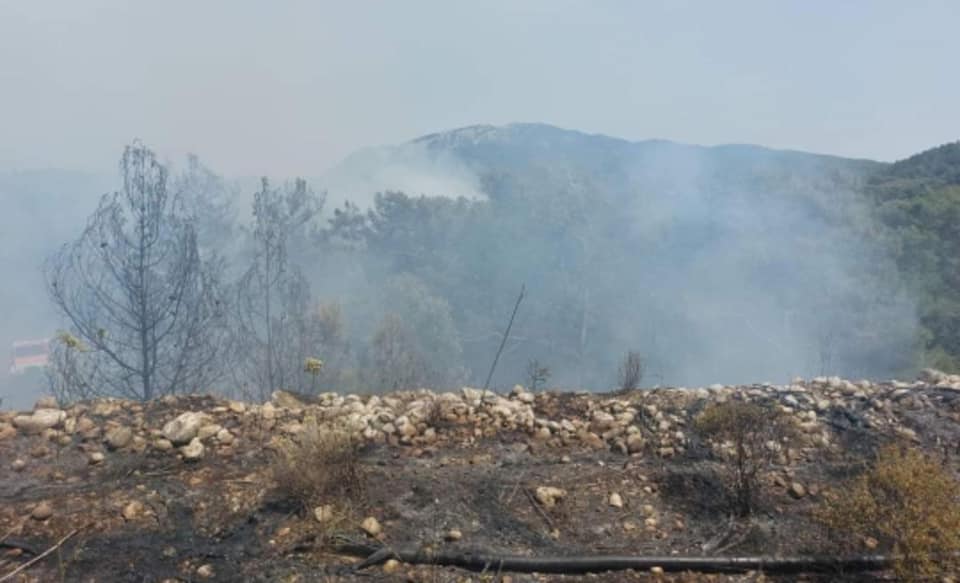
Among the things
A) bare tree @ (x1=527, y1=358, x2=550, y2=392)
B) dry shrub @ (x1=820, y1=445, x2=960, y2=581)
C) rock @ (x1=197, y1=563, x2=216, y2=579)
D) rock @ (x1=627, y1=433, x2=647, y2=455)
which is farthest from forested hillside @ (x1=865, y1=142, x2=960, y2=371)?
rock @ (x1=197, y1=563, x2=216, y2=579)

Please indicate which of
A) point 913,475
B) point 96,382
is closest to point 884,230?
point 913,475

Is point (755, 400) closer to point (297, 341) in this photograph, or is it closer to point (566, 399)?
point (566, 399)

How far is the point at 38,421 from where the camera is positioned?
3670 mm

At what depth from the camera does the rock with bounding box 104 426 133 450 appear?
3586mm

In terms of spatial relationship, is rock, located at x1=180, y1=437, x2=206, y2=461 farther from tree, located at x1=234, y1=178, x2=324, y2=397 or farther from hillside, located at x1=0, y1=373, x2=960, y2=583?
tree, located at x1=234, y1=178, x2=324, y2=397

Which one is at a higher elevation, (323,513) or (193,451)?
(193,451)

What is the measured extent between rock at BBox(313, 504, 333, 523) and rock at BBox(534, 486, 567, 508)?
3.86 feet

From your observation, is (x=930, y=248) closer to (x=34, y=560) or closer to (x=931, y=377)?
(x=931, y=377)

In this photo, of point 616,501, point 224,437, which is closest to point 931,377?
point 616,501

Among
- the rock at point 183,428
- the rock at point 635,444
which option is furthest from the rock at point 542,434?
the rock at point 183,428

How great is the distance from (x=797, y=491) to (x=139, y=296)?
784cm

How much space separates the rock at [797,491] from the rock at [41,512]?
4.19 metres

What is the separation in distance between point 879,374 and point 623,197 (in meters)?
13.7

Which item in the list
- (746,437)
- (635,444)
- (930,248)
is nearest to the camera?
(746,437)
